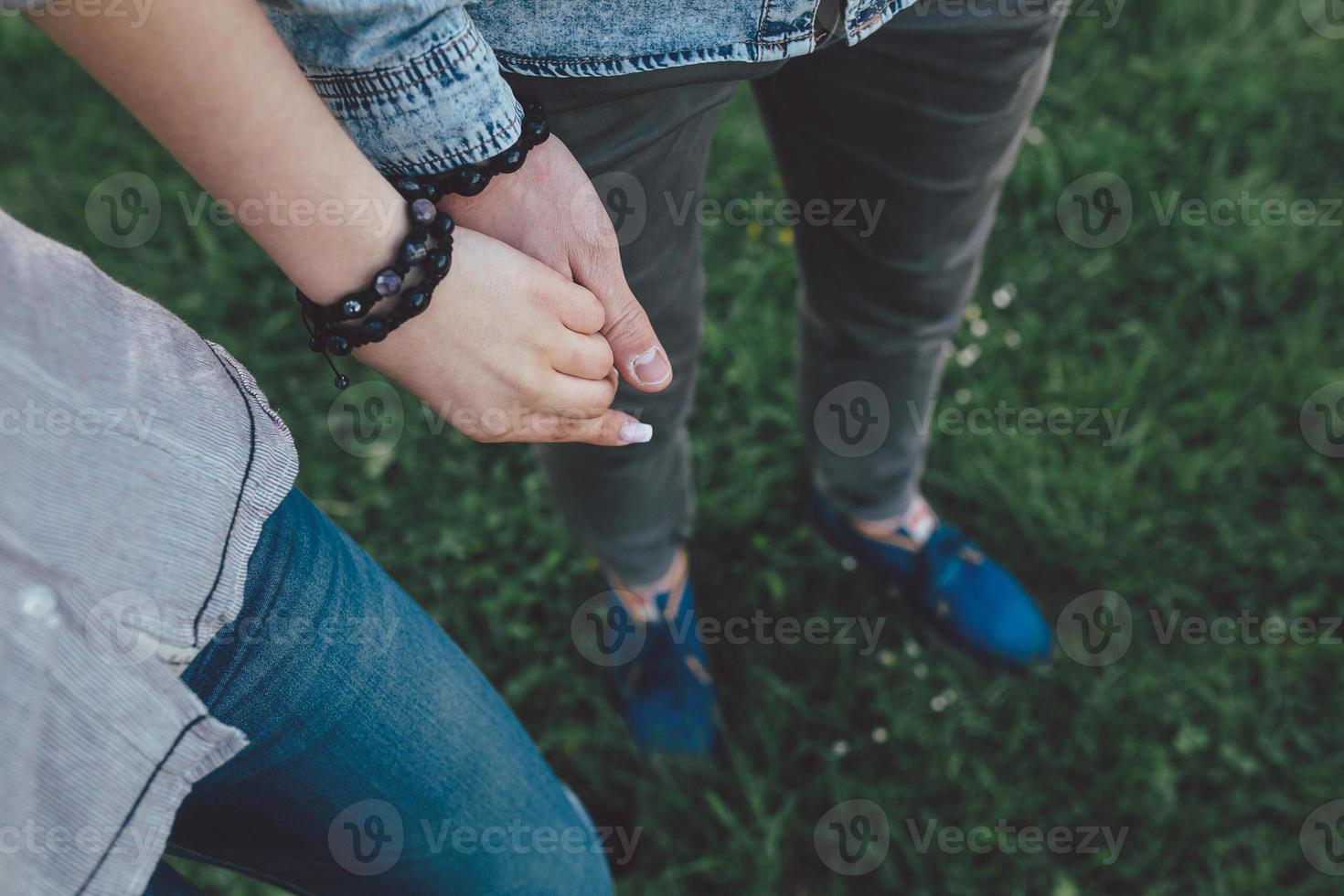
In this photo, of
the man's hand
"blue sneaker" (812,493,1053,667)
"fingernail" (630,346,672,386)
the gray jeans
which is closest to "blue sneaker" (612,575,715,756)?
the gray jeans

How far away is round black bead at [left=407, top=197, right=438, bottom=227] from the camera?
76 centimetres

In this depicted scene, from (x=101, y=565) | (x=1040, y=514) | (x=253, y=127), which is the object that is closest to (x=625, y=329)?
(x=253, y=127)

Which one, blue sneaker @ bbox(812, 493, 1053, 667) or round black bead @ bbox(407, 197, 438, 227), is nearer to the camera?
round black bead @ bbox(407, 197, 438, 227)

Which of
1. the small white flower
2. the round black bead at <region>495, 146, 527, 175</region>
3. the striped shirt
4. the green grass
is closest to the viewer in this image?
the striped shirt

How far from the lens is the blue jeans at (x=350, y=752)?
2.51 ft

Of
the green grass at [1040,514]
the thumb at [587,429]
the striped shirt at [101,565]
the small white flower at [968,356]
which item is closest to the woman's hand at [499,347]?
the thumb at [587,429]

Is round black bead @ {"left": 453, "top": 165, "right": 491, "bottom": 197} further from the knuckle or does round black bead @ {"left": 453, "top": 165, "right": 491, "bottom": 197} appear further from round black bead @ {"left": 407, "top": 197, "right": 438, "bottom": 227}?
the knuckle

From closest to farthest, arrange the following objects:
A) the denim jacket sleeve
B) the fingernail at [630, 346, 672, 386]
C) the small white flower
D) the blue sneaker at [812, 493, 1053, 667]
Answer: the denim jacket sleeve, the fingernail at [630, 346, 672, 386], the blue sneaker at [812, 493, 1053, 667], the small white flower

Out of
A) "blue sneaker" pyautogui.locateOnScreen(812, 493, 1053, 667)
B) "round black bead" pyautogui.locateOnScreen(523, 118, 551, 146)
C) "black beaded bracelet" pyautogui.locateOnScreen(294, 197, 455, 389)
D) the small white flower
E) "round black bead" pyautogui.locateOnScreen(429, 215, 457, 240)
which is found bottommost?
"blue sneaker" pyautogui.locateOnScreen(812, 493, 1053, 667)

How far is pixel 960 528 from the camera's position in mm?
2023

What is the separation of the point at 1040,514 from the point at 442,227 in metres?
1.56

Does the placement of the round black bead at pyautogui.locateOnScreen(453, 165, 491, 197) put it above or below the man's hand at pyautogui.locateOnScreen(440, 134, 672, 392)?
above

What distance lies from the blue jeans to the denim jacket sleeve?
1.05ft

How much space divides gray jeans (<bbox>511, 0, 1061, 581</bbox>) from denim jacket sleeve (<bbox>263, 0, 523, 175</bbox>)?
13 centimetres
